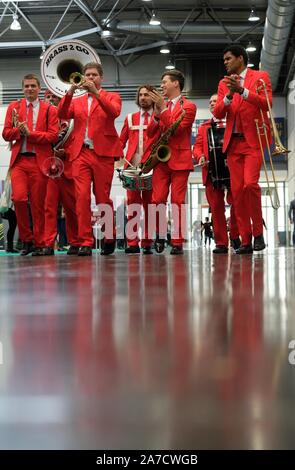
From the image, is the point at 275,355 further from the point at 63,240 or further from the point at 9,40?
the point at 9,40

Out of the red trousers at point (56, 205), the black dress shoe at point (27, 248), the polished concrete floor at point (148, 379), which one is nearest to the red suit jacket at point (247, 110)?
the red trousers at point (56, 205)

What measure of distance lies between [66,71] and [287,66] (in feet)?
49.0

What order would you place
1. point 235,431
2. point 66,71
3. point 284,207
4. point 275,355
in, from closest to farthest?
1. point 235,431
2. point 275,355
3. point 66,71
4. point 284,207

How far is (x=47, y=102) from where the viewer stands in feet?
21.2

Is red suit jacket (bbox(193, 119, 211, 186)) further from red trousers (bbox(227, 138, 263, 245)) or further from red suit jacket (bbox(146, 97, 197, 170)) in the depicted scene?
red trousers (bbox(227, 138, 263, 245))

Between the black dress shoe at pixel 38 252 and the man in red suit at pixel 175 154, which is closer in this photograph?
the man in red suit at pixel 175 154

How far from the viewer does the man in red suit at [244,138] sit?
483cm

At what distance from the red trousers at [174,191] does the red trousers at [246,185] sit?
2.04 ft

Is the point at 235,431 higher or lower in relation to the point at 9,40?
lower

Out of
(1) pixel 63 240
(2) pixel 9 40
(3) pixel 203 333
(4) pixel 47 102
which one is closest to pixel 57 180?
(4) pixel 47 102

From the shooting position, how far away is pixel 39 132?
19.5 ft

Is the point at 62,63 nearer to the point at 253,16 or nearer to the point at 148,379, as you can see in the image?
the point at 148,379

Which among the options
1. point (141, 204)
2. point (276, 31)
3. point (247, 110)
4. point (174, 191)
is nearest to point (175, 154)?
point (174, 191)

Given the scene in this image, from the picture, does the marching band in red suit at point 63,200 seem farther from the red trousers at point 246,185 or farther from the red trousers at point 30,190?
the red trousers at point 246,185
